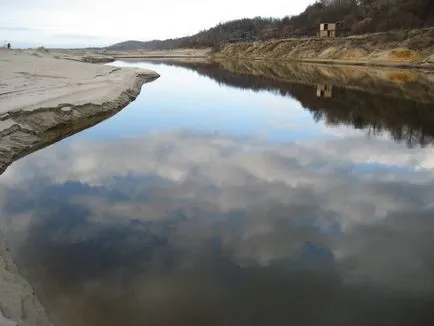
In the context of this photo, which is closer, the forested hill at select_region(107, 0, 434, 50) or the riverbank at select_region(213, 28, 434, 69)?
the riverbank at select_region(213, 28, 434, 69)

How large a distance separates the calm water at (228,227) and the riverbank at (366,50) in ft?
115

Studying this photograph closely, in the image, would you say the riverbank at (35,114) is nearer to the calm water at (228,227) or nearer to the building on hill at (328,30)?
the calm water at (228,227)

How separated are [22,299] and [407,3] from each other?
68205mm

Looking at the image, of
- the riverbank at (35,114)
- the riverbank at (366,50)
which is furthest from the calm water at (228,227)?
the riverbank at (366,50)

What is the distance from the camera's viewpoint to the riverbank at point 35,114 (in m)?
4.93

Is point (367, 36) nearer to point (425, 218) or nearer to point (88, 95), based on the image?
point (88, 95)

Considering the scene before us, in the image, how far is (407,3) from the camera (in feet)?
202

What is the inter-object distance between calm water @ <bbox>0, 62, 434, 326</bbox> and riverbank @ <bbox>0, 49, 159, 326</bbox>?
0.28 m

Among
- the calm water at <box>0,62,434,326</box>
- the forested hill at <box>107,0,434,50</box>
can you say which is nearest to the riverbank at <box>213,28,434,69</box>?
the forested hill at <box>107,0,434,50</box>

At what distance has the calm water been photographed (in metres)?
5.14

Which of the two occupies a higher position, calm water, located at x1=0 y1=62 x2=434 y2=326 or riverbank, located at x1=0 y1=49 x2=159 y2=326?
riverbank, located at x1=0 y1=49 x2=159 y2=326

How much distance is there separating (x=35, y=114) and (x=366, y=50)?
1911 inches

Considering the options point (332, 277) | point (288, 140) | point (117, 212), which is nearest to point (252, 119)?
point (288, 140)

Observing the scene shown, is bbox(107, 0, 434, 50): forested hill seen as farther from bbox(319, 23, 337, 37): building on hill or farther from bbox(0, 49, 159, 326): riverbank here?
bbox(0, 49, 159, 326): riverbank
